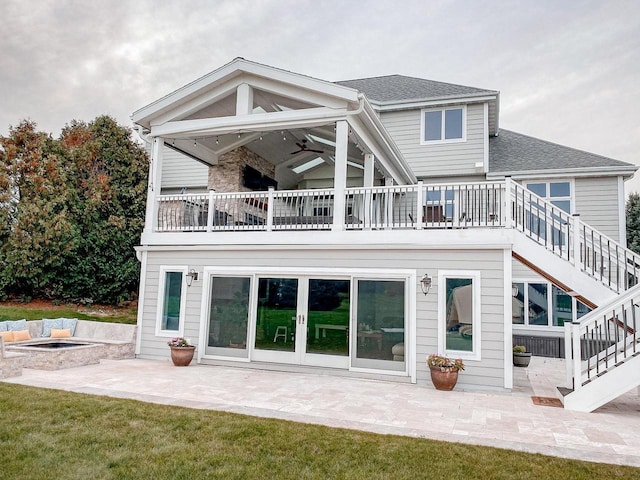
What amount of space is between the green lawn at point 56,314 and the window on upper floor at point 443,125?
11.1 metres

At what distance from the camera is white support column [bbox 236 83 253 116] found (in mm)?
9328

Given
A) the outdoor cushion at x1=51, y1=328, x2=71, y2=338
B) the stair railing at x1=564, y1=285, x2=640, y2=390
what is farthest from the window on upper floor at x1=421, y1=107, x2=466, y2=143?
the outdoor cushion at x1=51, y1=328, x2=71, y2=338

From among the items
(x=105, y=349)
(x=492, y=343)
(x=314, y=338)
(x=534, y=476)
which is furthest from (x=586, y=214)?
(x=105, y=349)

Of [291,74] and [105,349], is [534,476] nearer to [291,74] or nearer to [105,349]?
[291,74]

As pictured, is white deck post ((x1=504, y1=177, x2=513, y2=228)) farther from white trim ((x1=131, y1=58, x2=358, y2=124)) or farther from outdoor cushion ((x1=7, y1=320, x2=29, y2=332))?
outdoor cushion ((x1=7, y1=320, x2=29, y2=332))

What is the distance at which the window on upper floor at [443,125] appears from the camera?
13406mm

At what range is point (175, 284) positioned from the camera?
32.4 feet

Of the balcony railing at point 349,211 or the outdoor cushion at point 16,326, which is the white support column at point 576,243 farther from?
the outdoor cushion at point 16,326

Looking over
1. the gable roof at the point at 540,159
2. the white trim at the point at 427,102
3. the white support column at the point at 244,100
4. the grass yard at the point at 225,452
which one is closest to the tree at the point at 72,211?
the white support column at the point at 244,100

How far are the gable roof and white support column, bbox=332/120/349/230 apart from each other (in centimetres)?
→ 641

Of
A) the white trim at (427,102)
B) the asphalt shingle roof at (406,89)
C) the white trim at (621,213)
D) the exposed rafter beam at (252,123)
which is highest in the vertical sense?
the asphalt shingle roof at (406,89)

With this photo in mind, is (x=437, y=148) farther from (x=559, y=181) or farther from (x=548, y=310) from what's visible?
(x=548, y=310)

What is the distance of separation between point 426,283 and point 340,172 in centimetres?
270

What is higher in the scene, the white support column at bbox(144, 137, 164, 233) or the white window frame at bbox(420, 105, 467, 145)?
the white window frame at bbox(420, 105, 467, 145)
